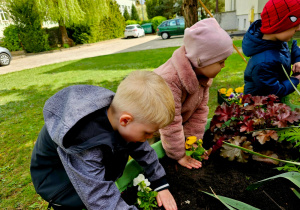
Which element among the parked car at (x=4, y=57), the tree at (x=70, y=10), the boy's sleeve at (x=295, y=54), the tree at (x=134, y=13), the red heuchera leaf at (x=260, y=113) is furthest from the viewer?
the tree at (x=134, y=13)

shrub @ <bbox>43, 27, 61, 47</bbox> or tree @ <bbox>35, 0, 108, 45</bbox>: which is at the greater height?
tree @ <bbox>35, 0, 108, 45</bbox>

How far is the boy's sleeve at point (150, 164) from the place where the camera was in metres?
1.27

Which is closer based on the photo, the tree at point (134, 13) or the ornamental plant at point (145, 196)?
the ornamental plant at point (145, 196)

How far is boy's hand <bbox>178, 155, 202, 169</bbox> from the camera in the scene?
4.69 feet

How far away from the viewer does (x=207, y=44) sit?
1340 mm

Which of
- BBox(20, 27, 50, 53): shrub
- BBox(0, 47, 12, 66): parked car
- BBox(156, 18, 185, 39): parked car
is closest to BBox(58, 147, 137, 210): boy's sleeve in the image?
BBox(0, 47, 12, 66): parked car

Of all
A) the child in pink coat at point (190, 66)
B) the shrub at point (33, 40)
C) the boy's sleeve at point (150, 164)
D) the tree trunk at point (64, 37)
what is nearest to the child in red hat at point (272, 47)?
the child in pink coat at point (190, 66)

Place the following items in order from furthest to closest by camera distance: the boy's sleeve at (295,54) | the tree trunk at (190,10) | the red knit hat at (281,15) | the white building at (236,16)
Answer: the white building at (236,16) < the tree trunk at (190,10) < the boy's sleeve at (295,54) < the red knit hat at (281,15)

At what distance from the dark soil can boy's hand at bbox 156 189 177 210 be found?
0.15 ft

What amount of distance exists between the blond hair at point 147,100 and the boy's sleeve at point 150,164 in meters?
0.36

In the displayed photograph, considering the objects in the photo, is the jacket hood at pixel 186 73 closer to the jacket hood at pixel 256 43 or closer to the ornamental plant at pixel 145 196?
the ornamental plant at pixel 145 196

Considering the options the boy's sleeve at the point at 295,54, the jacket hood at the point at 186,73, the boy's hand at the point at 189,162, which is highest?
the jacket hood at the point at 186,73

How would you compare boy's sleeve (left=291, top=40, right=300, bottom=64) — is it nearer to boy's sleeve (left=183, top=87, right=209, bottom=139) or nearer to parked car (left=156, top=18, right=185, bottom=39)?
boy's sleeve (left=183, top=87, right=209, bottom=139)

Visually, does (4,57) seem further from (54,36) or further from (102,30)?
(102,30)
